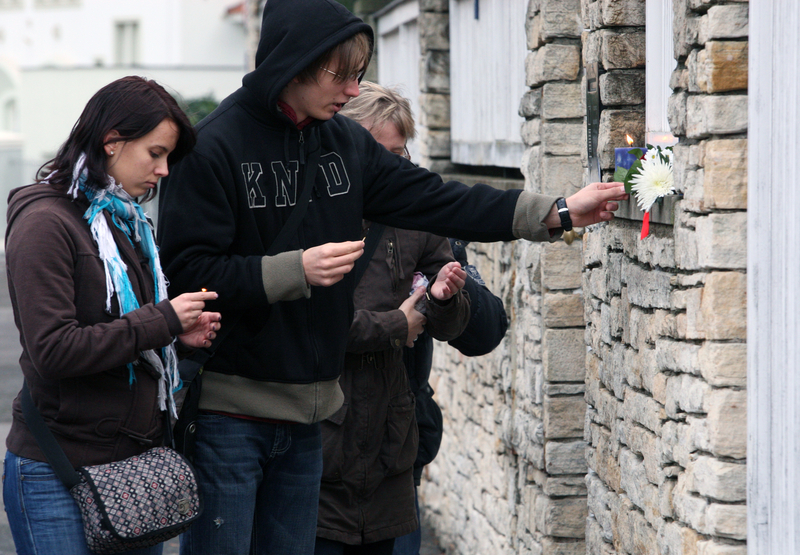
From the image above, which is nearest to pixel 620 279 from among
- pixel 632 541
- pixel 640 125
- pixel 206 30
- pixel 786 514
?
pixel 640 125

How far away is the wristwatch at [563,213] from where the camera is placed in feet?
9.46

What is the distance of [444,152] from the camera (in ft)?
20.6

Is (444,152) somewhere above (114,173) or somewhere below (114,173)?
above

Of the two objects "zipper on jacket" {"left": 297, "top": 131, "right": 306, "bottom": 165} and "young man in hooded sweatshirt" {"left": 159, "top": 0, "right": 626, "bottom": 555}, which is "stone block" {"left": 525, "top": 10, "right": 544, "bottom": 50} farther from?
"zipper on jacket" {"left": 297, "top": 131, "right": 306, "bottom": 165}

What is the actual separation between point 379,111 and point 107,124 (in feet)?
3.63

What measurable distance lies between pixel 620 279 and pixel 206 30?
31885mm

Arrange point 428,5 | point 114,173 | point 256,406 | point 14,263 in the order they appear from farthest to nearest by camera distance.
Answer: point 428,5 < point 256,406 < point 114,173 < point 14,263

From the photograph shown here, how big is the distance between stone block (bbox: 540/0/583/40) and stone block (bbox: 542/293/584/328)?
1020 millimetres

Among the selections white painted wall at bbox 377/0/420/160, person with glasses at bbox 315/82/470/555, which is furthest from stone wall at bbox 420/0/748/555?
white painted wall at bbox 377/0/420/160

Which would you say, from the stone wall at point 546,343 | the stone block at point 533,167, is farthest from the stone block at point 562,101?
the stone block at point 533,167

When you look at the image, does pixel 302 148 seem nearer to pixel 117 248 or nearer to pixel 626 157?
pixel 117 248

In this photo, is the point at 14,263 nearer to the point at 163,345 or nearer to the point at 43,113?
the point at 163,345

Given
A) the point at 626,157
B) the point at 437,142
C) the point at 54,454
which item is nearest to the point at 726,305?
the point at 626,157

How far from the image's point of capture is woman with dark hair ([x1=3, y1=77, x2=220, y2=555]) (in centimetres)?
236
